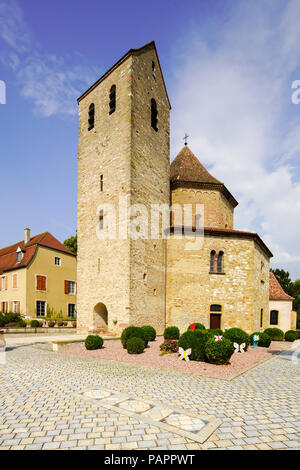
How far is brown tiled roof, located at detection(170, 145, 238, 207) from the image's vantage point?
74.0 ft

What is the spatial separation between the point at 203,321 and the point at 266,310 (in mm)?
9015

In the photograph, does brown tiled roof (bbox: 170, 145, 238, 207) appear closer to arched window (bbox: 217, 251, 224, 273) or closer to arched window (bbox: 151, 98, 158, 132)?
arched window (bbox: 151, 98, 158, 132)

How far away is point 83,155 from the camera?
20.7 meters

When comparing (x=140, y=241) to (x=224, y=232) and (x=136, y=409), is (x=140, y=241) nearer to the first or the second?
(x=224, y=232)

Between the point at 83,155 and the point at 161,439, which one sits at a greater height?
the point at 83,155

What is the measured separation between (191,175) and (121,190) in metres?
8.58

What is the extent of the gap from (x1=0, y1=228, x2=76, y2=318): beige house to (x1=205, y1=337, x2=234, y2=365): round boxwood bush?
20.9 meters

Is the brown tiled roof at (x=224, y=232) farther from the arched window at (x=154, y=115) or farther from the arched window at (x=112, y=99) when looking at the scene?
the arched window at (x=112, y=99)

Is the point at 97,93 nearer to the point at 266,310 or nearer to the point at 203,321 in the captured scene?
the point at 203,321

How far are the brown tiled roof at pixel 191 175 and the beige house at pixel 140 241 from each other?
1955 mm

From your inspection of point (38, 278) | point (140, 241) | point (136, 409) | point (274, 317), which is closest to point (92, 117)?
point (140, 241)

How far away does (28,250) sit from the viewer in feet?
91.6

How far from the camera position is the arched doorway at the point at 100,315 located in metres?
18.0

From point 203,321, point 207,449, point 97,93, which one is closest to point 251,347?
point 203,321
